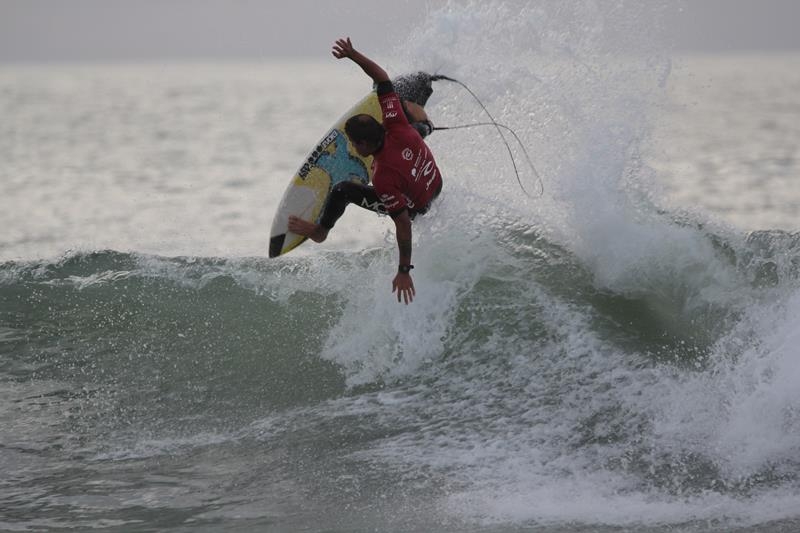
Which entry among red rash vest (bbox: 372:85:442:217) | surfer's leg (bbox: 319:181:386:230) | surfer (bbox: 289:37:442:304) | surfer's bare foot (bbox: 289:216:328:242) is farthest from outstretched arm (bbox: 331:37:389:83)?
surfer's bare foot (bbox: 289:216:328:242)

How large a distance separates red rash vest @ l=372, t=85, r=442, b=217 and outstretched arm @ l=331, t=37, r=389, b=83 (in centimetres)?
12

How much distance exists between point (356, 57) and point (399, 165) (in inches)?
35.3

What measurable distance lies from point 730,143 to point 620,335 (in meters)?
28.2

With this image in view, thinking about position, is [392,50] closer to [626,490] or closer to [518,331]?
[518,331]

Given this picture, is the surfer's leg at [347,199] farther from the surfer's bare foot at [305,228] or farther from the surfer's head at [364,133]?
the surfer's head at [364,133]

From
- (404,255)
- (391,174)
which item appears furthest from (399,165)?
(404,255)

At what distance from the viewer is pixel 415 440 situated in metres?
7.05

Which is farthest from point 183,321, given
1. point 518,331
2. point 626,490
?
point 626,490

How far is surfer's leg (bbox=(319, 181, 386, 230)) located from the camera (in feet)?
25.7

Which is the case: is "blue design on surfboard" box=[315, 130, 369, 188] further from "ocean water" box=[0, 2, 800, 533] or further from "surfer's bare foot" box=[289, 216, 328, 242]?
"ocean water" box=[0, 2, 800, 533]

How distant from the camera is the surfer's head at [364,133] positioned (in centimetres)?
683

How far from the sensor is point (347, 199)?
7.91 m

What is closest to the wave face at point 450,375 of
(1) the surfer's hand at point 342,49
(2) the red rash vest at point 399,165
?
(2) the red rash vest at point 399,165

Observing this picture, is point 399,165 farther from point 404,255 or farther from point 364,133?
point 404,255
